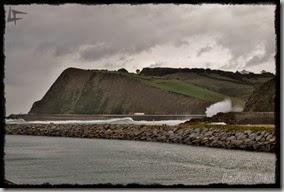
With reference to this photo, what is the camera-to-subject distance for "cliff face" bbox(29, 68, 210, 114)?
455 cm

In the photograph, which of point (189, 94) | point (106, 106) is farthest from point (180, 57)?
point (106, 106)

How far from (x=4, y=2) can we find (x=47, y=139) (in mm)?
1107

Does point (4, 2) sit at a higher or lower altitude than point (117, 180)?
higher

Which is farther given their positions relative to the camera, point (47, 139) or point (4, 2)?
point (47, 139)

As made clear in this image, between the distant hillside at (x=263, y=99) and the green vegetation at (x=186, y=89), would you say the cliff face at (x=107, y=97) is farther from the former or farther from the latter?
the distant hillside at (x=263, y=99)

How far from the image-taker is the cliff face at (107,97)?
4555mm

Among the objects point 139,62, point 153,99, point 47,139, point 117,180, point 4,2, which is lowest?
point 117,180

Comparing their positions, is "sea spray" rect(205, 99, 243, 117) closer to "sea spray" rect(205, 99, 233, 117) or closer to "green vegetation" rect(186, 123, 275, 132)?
"sea spray" rect(205, 99, 233, 117)

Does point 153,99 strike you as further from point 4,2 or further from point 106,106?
point 4,2

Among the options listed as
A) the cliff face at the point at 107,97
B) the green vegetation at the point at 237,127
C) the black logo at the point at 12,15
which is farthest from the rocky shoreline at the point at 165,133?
the black logo at the point at 12,15

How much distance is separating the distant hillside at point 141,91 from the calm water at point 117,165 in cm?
32

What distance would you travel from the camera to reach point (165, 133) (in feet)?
16.5

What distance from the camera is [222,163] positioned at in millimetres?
4578

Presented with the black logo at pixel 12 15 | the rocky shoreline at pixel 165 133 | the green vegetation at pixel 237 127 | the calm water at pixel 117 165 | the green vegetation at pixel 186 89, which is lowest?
the calm water at pixel 117 165
